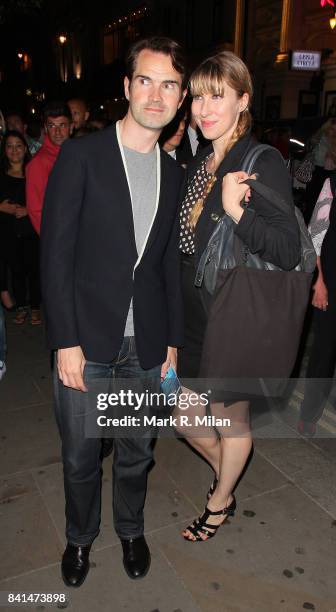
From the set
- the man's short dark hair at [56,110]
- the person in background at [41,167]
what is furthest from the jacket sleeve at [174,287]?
the man's short dark hair at [56,110]

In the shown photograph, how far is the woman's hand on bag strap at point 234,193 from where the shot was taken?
198 cm

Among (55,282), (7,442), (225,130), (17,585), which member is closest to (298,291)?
(225,130)

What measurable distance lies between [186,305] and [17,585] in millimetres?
1561

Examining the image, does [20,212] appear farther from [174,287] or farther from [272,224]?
[272,224]

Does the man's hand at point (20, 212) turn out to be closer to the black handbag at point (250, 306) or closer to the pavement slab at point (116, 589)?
the black handbag at point (250, 306)

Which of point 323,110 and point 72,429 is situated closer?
point 72,429

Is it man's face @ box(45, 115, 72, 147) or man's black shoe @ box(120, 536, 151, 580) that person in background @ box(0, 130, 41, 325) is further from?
man's black shoe @ box(120, 536, 151, 580)

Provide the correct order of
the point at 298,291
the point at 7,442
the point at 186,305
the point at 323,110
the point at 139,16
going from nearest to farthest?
1. the point at 298,291
2. the point at 186,305
3. the point at 7,442
4. the point at 323,110
5. the point at 139,16

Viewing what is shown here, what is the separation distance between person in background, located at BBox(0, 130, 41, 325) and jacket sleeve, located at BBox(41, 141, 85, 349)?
3.91m

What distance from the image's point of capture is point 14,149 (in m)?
5.62

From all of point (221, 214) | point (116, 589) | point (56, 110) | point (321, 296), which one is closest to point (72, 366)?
point (221, 214)

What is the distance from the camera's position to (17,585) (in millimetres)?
2324

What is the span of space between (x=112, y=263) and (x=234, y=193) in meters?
0.57

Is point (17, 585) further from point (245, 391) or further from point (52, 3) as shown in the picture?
point (52, 3)
